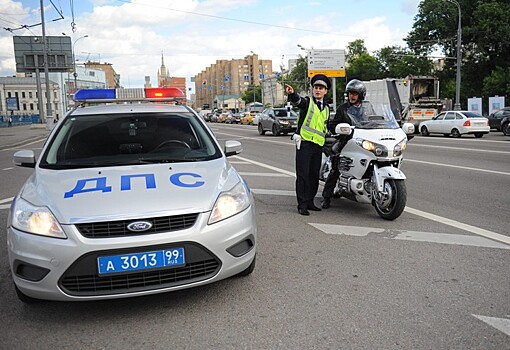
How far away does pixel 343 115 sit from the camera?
21.5 feet

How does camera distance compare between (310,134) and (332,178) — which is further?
(332,178)

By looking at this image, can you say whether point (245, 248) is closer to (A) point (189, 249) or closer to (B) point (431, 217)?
(A) point (189, 249)

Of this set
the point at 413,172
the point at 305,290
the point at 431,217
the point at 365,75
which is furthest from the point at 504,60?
the point at 305,290

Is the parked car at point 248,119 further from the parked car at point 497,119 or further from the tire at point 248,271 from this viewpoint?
the tire at point 248,271

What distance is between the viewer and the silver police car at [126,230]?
10.4 ft

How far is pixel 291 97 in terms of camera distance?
617cm

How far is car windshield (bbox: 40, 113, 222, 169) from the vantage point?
4340 millimetres

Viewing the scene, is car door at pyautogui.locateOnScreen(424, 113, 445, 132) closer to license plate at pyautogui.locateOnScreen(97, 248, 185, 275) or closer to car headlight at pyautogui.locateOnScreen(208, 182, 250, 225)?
car headlight at pyautogui.locateOnScreen(208, 182, 250, 225)

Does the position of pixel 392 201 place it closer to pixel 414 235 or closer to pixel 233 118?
pixel 414 235

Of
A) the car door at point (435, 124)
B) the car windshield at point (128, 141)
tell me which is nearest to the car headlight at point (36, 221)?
the car windshield at point (128, 141)

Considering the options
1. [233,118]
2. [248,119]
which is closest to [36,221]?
[248,119]

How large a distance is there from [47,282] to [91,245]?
0.42 meters

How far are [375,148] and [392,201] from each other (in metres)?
0.70

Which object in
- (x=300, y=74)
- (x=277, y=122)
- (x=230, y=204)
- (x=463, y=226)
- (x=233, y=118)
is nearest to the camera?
(x=230, y=204)
